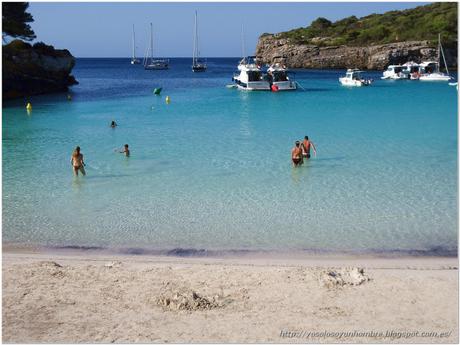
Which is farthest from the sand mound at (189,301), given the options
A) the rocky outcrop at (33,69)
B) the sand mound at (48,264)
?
the rocky outcrop at (33,69)

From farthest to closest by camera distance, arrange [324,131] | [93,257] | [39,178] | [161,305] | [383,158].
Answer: [324,131] → [383,158] → [39,178] → [93,257] → [161,305]

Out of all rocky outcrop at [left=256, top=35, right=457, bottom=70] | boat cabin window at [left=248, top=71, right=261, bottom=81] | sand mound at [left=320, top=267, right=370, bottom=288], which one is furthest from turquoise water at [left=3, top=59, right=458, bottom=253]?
rocky outcrop at [left=256, top=35, right=457, bottom=70]

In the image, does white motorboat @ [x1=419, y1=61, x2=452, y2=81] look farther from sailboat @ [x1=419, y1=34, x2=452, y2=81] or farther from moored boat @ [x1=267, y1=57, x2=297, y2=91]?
moored boat @ [x1=267, y1=57, x2=297, y2=91]

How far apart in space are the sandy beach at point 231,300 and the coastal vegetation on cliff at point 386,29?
284ft

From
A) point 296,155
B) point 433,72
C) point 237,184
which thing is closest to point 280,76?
point 433,72

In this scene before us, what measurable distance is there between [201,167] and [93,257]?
352 inches

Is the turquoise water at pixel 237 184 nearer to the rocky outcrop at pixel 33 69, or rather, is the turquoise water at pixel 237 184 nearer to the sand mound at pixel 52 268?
the sand mound at pixel 52 268

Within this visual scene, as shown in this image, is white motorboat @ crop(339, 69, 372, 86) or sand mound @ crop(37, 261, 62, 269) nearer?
sand mound @ crop(37, 261, 62, 269)

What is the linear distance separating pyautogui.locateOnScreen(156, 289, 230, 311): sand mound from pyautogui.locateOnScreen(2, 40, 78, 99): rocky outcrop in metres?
45.2

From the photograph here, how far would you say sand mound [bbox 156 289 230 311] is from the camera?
29.6ft

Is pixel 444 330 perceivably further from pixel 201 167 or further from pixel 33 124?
pixel 33 124

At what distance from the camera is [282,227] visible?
13.7m

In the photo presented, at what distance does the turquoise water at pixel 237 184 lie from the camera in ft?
43.7

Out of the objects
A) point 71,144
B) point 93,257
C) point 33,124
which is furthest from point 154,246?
point 33,124
